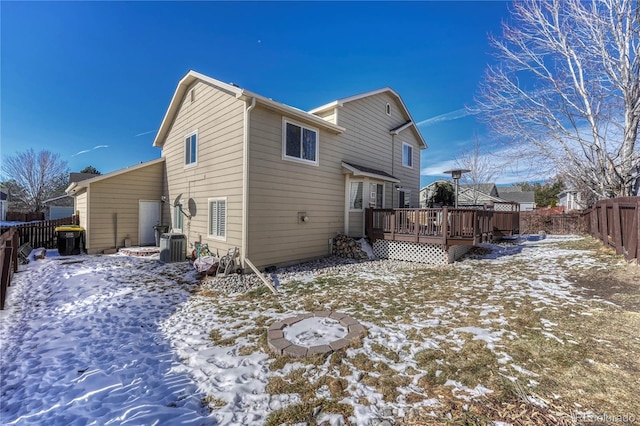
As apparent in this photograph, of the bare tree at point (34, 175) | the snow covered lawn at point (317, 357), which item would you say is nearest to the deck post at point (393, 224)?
the snow covered lawn at point (317, 357)

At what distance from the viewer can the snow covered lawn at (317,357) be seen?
2.37 metres

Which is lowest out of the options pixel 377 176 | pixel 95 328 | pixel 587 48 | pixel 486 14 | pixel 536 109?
pixel 95 328

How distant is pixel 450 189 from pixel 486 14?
393 inches

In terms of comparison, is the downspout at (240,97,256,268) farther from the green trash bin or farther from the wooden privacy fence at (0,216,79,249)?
the wooden privacy fence at (0,216,79,249)

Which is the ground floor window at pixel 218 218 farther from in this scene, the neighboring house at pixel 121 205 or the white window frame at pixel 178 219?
the neighboring house at pixel 121 205

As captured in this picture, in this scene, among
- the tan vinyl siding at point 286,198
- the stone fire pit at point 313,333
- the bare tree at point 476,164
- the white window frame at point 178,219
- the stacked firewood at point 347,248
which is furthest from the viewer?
the bare tree at point 476,164

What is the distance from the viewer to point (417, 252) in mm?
9352

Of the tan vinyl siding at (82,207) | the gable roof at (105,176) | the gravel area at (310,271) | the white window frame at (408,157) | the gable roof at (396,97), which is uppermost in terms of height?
the gable roof at (396,97)

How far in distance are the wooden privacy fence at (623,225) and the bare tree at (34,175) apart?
1599 inches

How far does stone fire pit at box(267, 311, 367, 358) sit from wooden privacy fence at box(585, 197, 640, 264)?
24.8 feet

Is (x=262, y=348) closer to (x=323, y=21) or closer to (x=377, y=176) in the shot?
(x=377, y=176)

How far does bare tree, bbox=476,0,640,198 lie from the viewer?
27.4 ft

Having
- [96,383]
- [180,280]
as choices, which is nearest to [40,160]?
[180,280]

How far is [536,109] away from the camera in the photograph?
32.3 ft
